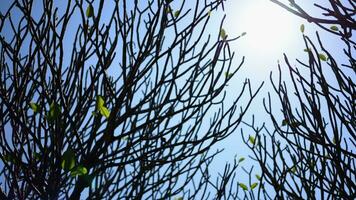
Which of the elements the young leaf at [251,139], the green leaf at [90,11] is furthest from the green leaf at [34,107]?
the young leaf at [251,139]

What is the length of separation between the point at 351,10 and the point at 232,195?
258cm

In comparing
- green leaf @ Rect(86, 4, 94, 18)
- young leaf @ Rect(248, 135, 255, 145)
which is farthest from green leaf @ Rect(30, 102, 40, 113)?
young leaf @ Rect(248, 135, 255, 145)

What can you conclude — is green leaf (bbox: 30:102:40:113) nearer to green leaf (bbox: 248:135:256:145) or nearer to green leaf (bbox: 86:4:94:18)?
green leaf (bbox: 86:4:94:18)

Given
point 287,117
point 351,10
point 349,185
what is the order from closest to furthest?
point 351,10 → point 349,185 → point 287,117

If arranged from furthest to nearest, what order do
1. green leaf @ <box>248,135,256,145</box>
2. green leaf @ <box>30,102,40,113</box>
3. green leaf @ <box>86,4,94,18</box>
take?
green leaf @ <box>248,135,256,145</box> < green leaf @ <box>86,4,94,18</box> < green leaf @ <box>30,102,40,113</box>

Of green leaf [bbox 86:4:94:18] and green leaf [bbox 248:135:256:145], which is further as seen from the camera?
green leaf [bbox 248:135:256:145]

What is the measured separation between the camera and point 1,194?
1.79 meters

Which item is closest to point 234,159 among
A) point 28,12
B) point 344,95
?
point 344,95

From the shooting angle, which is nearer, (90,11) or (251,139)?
(90,11)

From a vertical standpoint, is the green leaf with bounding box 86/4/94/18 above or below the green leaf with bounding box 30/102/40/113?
above

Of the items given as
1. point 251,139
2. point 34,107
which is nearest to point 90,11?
point 34,107

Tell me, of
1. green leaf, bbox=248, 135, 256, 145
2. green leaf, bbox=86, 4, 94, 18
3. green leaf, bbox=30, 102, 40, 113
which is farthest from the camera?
green leaf, bbox=248, 135, 256, 145

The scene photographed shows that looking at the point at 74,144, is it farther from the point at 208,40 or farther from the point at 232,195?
the point at 232,195

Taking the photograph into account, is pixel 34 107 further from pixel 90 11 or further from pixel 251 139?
pixel 251 139
